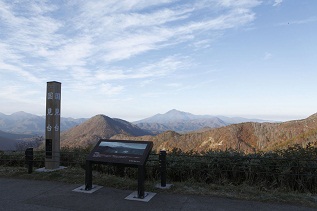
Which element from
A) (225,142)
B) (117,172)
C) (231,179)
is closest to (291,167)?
(231,179)

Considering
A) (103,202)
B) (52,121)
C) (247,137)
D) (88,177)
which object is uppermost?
(52,121)

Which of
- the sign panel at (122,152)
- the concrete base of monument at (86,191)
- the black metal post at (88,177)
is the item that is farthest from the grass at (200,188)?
the sign panel at (122,152)

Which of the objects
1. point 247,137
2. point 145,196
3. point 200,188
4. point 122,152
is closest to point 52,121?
point 122,152

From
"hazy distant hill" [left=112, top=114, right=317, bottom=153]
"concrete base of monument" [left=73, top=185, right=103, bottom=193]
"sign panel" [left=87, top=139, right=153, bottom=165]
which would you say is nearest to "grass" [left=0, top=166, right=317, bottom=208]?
"concrete base of monument" [left=73, top=185, right=103, bottom=193]

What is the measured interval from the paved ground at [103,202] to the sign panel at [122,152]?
789 mm

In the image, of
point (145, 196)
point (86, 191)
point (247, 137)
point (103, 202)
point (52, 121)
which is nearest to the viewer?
point (103, 202)

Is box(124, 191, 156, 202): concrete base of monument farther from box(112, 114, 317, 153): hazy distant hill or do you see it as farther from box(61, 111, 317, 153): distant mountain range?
box(112, 114, 317, 153): hazy distant hill

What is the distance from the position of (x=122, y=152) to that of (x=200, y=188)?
2.05 m

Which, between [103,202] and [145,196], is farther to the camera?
[145,196]

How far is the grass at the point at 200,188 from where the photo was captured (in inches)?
227

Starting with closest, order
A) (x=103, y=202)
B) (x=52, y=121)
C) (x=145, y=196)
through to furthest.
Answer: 1. (x=103, y=202)
2. (x=145, y=196)
3. (x=52, y=121)

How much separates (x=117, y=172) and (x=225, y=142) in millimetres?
25926

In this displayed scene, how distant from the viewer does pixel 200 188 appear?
6539 mm

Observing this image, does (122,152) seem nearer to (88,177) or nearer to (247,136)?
(88,177)
